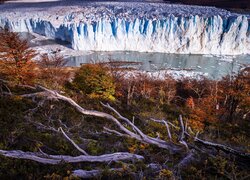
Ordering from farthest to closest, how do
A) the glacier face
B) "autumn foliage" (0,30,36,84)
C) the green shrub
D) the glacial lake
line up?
the glacier face < the glacial lake < the green shrub < "autumn foliage" (0,30,36,84)

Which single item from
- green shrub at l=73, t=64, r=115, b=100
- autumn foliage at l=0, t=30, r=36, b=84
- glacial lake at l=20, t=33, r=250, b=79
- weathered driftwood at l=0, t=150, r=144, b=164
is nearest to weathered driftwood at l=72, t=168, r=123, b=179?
weathered driftwood at l=0, t=150, r=144, b=164

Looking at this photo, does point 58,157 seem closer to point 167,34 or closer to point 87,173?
point 87,173

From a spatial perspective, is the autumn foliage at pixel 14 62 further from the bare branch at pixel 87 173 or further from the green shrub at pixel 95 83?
the bare branch at pixel 87 173

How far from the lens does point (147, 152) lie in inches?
137

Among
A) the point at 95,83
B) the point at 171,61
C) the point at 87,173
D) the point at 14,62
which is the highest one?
the point at 87,173

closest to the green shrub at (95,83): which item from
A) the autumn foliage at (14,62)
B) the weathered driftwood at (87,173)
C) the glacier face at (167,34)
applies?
the autumn foliage at (14,62)

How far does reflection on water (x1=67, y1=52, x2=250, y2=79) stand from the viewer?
94.5 ft

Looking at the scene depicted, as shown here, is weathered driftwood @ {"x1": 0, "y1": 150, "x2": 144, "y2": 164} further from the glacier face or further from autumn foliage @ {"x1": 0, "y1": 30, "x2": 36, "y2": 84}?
the glacier face

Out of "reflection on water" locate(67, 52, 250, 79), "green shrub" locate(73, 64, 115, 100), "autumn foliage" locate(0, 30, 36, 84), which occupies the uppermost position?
"autumn foliage" locate(0, 30, 36, 84)

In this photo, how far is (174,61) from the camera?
106 ft

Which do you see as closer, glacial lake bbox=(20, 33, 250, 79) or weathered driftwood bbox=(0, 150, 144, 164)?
weathered driftwood bbox=(0, 150, 144, 164)

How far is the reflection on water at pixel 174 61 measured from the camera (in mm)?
28812

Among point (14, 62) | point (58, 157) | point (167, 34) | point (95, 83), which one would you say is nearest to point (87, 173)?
point (58, 157)

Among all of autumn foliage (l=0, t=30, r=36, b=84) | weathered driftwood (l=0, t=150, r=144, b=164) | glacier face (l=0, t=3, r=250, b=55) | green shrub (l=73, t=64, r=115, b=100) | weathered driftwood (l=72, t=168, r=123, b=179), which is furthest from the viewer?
glacier face (l=0, t=3, r=250, b=55)
